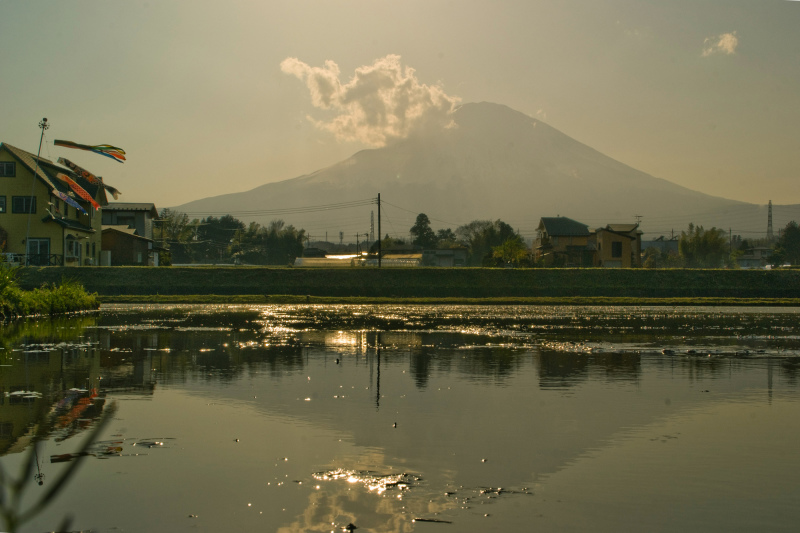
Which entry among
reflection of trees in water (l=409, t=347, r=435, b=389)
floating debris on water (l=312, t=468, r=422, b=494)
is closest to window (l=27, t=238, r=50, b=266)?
reflection of trees in water (l=409, t=347, r=435, b=389)

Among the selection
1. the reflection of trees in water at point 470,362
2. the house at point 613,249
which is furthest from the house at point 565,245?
the reflection of trees in water at point 470,362

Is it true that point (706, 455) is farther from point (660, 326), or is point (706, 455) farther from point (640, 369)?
point (660, 326)

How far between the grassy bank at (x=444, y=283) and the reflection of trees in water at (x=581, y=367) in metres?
37.7

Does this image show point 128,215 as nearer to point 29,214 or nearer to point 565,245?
point 29,214

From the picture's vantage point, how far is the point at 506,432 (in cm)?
1184

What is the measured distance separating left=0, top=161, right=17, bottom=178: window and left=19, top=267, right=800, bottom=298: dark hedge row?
12500 mm

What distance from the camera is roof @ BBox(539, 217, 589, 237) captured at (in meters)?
108

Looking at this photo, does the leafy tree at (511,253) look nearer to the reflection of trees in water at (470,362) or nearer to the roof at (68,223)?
the roof at (68,223)

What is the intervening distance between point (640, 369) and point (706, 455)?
344 inches

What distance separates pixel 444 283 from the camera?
6412cm

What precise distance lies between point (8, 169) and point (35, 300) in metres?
33.7

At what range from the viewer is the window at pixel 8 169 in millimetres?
65062

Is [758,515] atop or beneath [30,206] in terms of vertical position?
beneath

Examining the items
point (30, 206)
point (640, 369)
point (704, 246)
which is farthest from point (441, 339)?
point (704, 246)
